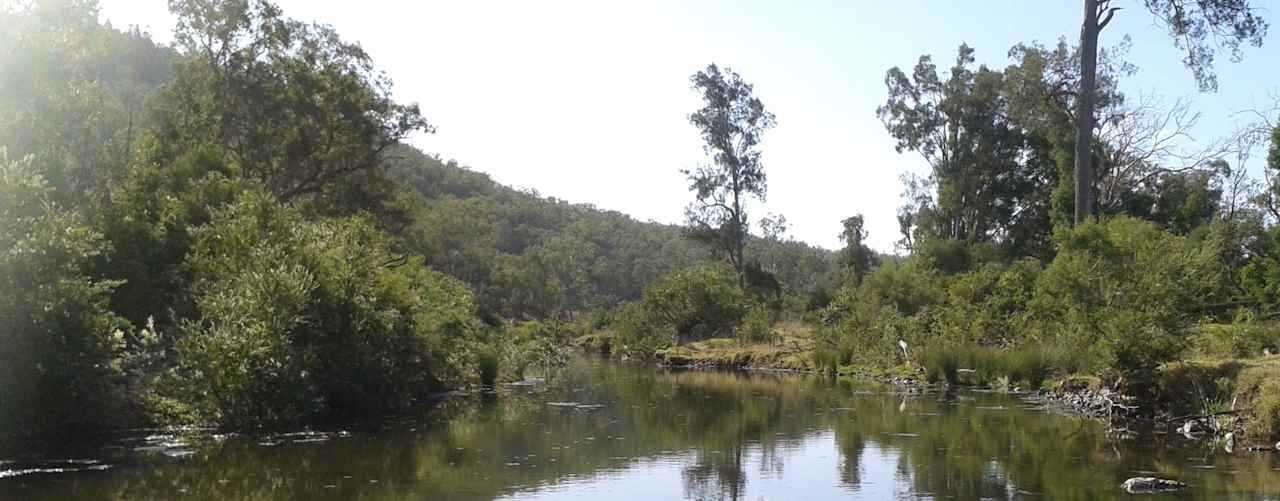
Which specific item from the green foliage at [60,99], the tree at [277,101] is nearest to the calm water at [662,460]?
the green foliage at [60,99]

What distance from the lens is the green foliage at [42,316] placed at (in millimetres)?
16469

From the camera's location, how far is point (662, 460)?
17594 mm

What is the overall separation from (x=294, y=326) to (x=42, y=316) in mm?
4844

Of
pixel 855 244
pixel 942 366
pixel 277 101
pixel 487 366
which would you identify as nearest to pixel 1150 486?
pixel 942 366

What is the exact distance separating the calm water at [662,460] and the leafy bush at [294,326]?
3.43ft

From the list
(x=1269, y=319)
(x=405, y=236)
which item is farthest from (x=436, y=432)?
(x=405, y=236)

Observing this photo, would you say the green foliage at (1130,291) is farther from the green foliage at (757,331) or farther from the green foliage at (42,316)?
the green foliage at (757,331)

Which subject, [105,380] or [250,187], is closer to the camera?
[105,380]

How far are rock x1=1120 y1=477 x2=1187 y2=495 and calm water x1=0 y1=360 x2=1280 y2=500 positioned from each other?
0.62 feet

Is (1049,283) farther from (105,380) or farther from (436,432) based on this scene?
(105,380)

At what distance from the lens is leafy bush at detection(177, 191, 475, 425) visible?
64.7ft

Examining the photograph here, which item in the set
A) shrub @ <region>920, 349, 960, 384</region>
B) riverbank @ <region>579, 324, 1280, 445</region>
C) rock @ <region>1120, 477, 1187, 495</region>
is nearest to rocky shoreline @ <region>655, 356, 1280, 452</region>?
riverbank @ <region>579, 324, 1280, 445</region>

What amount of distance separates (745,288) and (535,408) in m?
33.0

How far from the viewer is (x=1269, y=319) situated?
1033 inches
